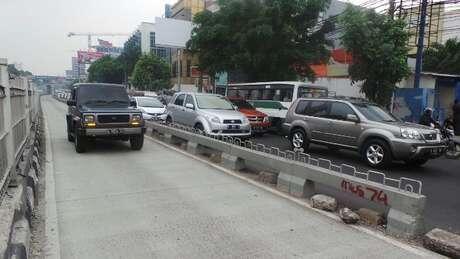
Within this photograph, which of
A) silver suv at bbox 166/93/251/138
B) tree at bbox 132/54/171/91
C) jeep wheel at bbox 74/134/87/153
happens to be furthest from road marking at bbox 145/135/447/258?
tree at bbox 132/54/171/91

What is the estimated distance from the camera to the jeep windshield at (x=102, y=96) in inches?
480

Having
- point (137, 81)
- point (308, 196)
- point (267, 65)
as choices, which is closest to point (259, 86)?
point (267, 65)

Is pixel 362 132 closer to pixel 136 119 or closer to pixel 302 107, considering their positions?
pixel 302 107

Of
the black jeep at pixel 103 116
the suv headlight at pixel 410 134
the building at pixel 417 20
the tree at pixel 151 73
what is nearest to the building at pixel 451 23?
the building at pixel 417 20

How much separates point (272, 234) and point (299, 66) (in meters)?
19.1

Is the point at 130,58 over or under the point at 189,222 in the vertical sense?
over

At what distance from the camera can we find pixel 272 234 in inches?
200

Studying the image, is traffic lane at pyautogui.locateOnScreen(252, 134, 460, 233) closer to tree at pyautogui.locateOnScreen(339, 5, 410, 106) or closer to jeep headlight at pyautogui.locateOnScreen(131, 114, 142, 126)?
jeep headlight at pyautogui.locateOnScreen(131, 114, 142, 126)

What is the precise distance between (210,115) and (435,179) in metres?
6.71

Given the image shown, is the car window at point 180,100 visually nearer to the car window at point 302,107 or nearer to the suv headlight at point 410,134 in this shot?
the car window at point 302,107

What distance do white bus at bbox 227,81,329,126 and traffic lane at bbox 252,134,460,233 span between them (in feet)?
9.99

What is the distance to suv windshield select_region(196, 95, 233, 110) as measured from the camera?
1407 cm

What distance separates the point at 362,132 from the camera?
10328mm

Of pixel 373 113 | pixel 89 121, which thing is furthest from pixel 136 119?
pixel 373 113
